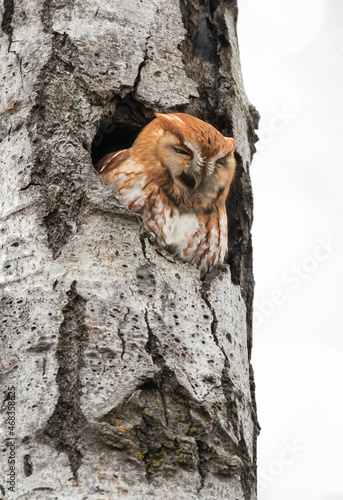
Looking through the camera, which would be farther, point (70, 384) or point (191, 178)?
point (191, 178)

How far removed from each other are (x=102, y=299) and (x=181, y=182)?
1102mm

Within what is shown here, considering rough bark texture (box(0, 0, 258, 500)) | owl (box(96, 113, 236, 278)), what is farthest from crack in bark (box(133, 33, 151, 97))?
owl (box(96, 113, 236, 278))

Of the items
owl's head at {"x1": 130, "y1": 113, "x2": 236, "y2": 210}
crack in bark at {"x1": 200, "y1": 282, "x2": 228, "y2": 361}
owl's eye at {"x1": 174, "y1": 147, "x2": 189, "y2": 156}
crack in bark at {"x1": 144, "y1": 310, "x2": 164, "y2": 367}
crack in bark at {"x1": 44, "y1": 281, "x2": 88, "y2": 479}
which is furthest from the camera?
owl's eye at {"x1": 174, "y1": 147, "x2": 189, "y2": 156}

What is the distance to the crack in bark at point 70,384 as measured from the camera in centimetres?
190

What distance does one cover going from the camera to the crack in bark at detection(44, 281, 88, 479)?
190cm

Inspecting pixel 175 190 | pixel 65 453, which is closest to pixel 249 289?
pixel 175 190

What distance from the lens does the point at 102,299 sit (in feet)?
7.07

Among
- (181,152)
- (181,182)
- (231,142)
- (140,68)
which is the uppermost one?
(140,68)

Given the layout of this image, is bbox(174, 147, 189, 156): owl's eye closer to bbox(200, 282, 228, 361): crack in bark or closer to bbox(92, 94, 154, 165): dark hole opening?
bbox(92, 94, 154, 165): dark hole opening

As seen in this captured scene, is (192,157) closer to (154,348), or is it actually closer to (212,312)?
(212,312)

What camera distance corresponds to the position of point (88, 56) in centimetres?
276

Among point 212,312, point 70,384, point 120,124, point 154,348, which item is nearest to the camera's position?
point 70,384

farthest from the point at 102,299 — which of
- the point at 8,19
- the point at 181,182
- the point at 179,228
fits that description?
the point at 8,19

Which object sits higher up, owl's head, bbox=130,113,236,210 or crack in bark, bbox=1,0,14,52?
crack in bark, bbox=1,0,14,52
